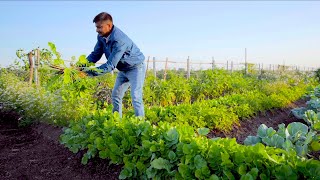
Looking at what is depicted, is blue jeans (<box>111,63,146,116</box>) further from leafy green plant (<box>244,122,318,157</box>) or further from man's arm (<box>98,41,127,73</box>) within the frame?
leafy green plant (<box>244,122,318,157</box>)

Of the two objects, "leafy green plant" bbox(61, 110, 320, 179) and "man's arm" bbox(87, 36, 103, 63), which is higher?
"man's arm" bbox(87, 36, 103, 63)

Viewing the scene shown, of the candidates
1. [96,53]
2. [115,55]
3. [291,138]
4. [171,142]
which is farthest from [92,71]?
[291,138]

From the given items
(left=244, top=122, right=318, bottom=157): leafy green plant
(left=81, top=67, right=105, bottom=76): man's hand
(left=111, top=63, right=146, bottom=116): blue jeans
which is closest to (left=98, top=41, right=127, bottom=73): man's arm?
(left=81, top=67, right=105, bottom=76): man's hand

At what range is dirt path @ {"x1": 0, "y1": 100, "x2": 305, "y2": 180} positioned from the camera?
11.7 feet

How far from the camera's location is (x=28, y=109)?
625 centimetres

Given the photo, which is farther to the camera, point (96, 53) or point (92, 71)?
point (96, 53)

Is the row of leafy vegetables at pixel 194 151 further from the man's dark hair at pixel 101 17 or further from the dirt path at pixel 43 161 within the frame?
the man's dark hair at pixel 101 17

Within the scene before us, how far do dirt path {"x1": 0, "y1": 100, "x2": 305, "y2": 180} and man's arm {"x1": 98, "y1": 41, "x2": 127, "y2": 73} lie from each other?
104cm

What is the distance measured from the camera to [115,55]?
12.2ft

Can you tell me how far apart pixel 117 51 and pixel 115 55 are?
0.20 feet

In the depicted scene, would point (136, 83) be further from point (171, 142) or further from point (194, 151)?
point (194, 151)

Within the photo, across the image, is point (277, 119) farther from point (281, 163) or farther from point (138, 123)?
point (281, 163)

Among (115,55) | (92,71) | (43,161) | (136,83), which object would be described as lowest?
(43,161)

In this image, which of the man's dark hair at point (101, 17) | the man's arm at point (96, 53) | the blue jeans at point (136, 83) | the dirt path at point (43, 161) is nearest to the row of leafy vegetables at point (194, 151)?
the dirt path at point (43, 161)
